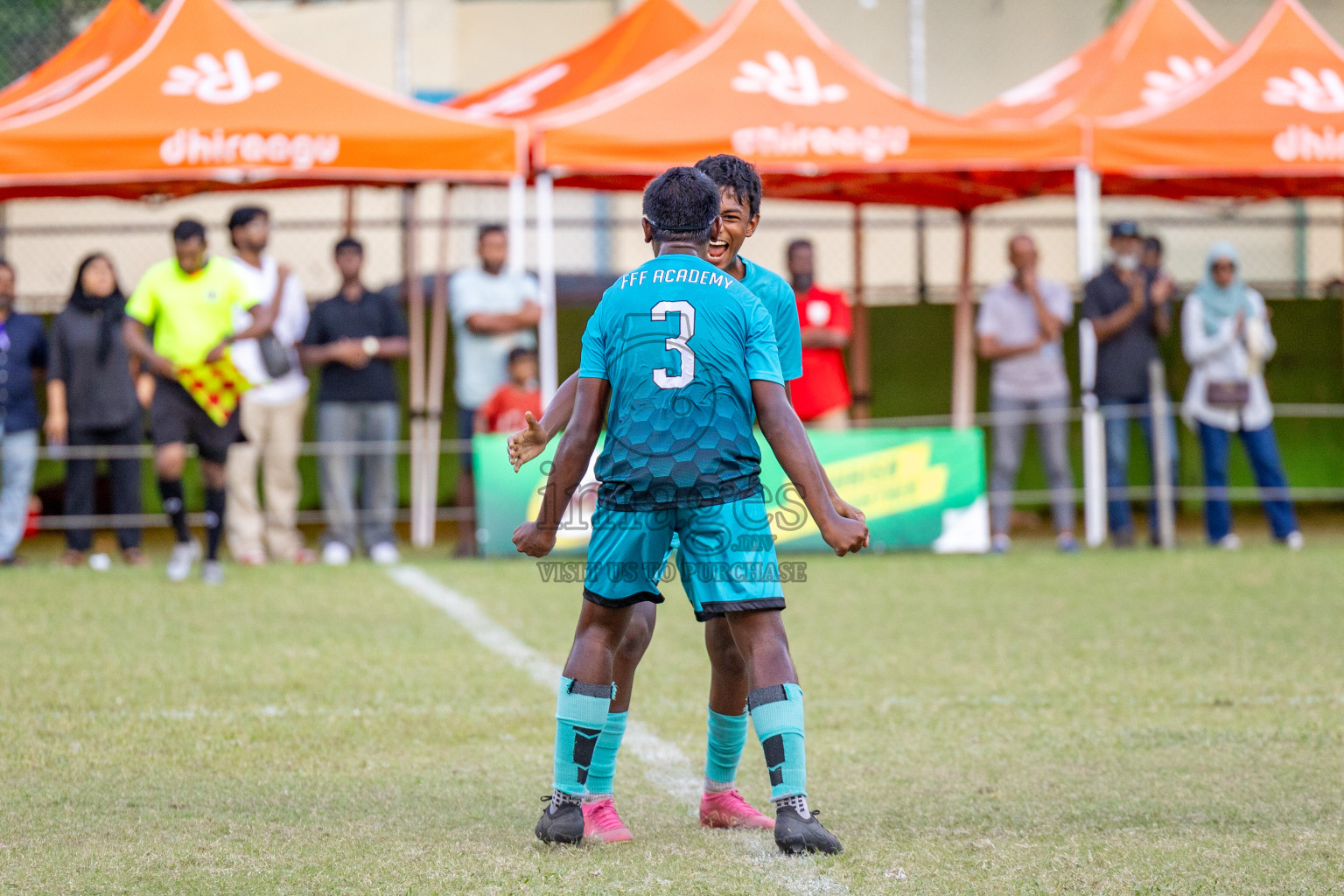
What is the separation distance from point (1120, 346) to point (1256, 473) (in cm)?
136

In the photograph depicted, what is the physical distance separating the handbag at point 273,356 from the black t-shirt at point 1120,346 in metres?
5.66

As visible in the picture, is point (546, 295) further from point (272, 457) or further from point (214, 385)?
point (214, 385)

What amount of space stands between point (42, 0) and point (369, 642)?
41.4ft

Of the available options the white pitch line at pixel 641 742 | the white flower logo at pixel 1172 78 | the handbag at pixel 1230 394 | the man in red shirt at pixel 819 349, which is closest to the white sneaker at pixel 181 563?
the white pitch line at pixel 641 742

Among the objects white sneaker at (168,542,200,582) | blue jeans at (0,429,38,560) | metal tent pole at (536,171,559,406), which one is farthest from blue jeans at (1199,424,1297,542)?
blue jeans at (0,429,38,560)

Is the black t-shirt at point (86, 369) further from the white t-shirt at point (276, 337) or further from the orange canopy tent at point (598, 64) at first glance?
the orange canopy tent at point (598, 64)

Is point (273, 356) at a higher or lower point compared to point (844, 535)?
higher

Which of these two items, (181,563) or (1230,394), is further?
(1230,394)

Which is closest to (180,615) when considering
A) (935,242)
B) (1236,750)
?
(1236,750)

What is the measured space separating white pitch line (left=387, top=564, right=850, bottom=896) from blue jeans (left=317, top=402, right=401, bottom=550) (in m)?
0.85

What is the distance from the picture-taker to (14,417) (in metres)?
11.1

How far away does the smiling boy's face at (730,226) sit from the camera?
4625 millimetres

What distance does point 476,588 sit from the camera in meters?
9.94

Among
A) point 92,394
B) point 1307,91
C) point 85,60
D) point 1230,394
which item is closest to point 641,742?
point 92,394
